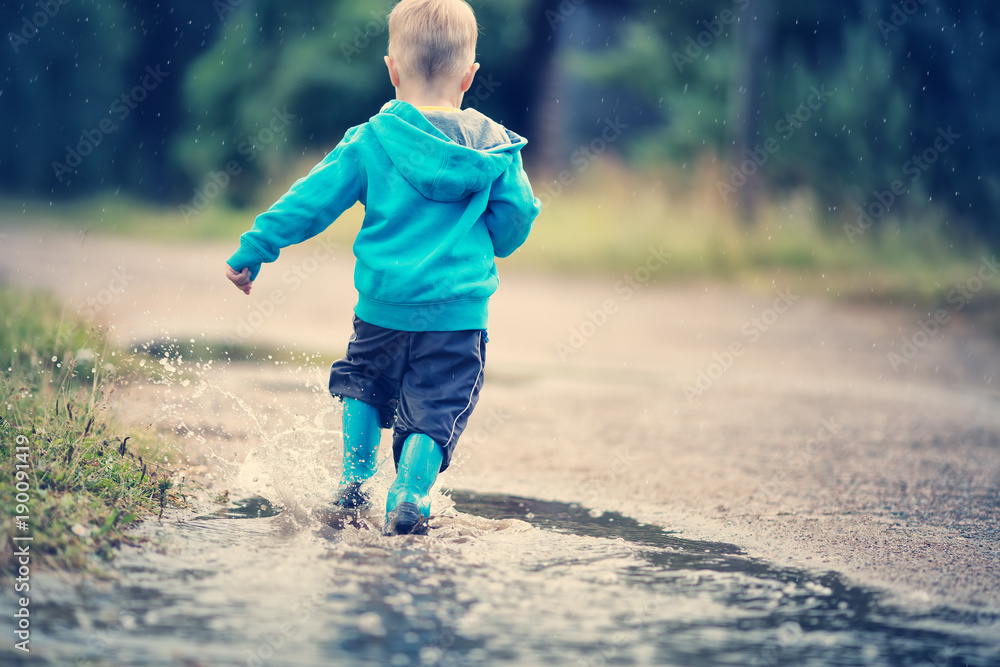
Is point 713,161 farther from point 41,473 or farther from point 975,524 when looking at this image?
point 41,473

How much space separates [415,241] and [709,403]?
3363 millimetres

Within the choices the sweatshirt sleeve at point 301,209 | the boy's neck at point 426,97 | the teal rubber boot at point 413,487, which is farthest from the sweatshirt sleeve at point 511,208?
the teal rubber boot at point 413,487

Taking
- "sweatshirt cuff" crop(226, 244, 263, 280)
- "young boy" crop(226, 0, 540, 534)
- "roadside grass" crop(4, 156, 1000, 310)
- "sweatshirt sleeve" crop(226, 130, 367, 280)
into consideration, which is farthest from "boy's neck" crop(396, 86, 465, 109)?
"roadside grass" crop(4, 156, 1000, 310)

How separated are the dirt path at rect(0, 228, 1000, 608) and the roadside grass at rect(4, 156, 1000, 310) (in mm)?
573

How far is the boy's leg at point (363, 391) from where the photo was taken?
10.8ft

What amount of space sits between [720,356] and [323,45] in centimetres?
1396

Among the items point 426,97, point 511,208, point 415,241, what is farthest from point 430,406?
point 426,97

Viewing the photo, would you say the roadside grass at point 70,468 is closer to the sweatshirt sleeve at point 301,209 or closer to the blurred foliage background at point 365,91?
the sweatshirt sleeve at point 301,209

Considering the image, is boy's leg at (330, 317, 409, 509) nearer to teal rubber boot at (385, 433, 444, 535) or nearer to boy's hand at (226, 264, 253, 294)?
teal rubber boot at (385, 433, 444, 535)

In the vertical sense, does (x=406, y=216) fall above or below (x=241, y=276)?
above

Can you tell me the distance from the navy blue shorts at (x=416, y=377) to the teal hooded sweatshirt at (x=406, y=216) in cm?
5

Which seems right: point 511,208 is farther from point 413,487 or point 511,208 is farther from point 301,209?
point 413,487

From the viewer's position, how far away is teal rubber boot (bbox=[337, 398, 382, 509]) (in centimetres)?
333

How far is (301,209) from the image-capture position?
325cm
